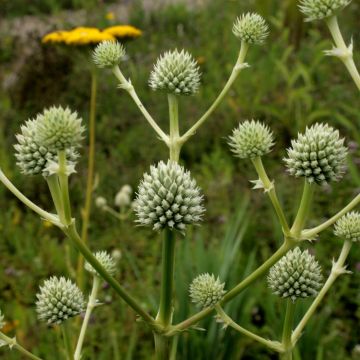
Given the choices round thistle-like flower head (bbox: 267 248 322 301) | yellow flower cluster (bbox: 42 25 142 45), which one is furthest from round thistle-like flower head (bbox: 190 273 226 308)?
yellow flower cluster (bbox: 42 25 142 45)

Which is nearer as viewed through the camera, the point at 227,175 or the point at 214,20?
the point at 227,175

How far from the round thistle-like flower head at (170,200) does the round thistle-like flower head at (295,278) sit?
1.05ft

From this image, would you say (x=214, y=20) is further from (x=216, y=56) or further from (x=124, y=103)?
(x=124, y=103)

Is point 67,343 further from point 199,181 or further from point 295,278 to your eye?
point 199,181

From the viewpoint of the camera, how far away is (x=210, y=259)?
3.05 metres

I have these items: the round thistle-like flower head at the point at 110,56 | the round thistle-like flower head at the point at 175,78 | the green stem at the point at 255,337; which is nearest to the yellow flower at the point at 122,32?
the round thistle-like flower head at the point at 110,56

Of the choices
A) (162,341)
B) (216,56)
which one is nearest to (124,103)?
(216,56)

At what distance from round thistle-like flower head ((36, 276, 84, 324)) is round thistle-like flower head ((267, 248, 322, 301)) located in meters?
0.47

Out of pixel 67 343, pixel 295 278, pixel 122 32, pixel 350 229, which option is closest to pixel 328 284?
pixel 295 278

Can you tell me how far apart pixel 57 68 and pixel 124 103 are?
0.73 meters

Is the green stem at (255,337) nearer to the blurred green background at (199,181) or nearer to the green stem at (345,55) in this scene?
the green stem at (345,55)

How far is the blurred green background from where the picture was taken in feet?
10.0

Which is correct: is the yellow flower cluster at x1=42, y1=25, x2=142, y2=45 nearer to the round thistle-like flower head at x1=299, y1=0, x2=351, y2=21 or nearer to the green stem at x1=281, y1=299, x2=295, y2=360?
the round thistle-like flower head at x1=299, y1=0, x2=351, y2=21

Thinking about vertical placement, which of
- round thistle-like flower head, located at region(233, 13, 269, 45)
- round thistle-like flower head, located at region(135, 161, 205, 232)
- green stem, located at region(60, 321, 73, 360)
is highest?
round thistle-like flower head, located at region(233, 13, 269, 45)
